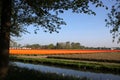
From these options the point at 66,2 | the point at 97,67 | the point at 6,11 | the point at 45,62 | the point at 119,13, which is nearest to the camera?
the point at 119,13

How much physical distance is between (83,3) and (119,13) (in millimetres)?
2583

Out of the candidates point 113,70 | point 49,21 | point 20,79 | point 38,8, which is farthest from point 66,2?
point 113,70

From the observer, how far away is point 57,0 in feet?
45.3

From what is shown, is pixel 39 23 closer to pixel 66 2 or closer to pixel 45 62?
pixel 66 2

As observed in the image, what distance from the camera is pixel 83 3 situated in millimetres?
13531

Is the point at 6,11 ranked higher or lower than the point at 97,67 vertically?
higher

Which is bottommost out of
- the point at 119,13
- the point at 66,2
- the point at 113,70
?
the point at 113,70

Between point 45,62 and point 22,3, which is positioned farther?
point 45,62

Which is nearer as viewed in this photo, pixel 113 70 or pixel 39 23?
pixel 39 23

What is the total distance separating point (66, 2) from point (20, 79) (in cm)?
438

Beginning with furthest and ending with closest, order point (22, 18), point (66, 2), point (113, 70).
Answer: point (113, 70) < point (22, 18) < point (66, 2)

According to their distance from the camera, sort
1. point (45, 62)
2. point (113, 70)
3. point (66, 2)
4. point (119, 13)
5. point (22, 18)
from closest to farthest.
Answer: point (119, 13) < point (66, 2) < point (22, 18) < point (113, 70) < point (45, 62)

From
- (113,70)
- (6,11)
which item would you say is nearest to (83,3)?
(6,11)

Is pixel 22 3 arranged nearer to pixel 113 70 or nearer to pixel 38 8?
pixel 38 8
